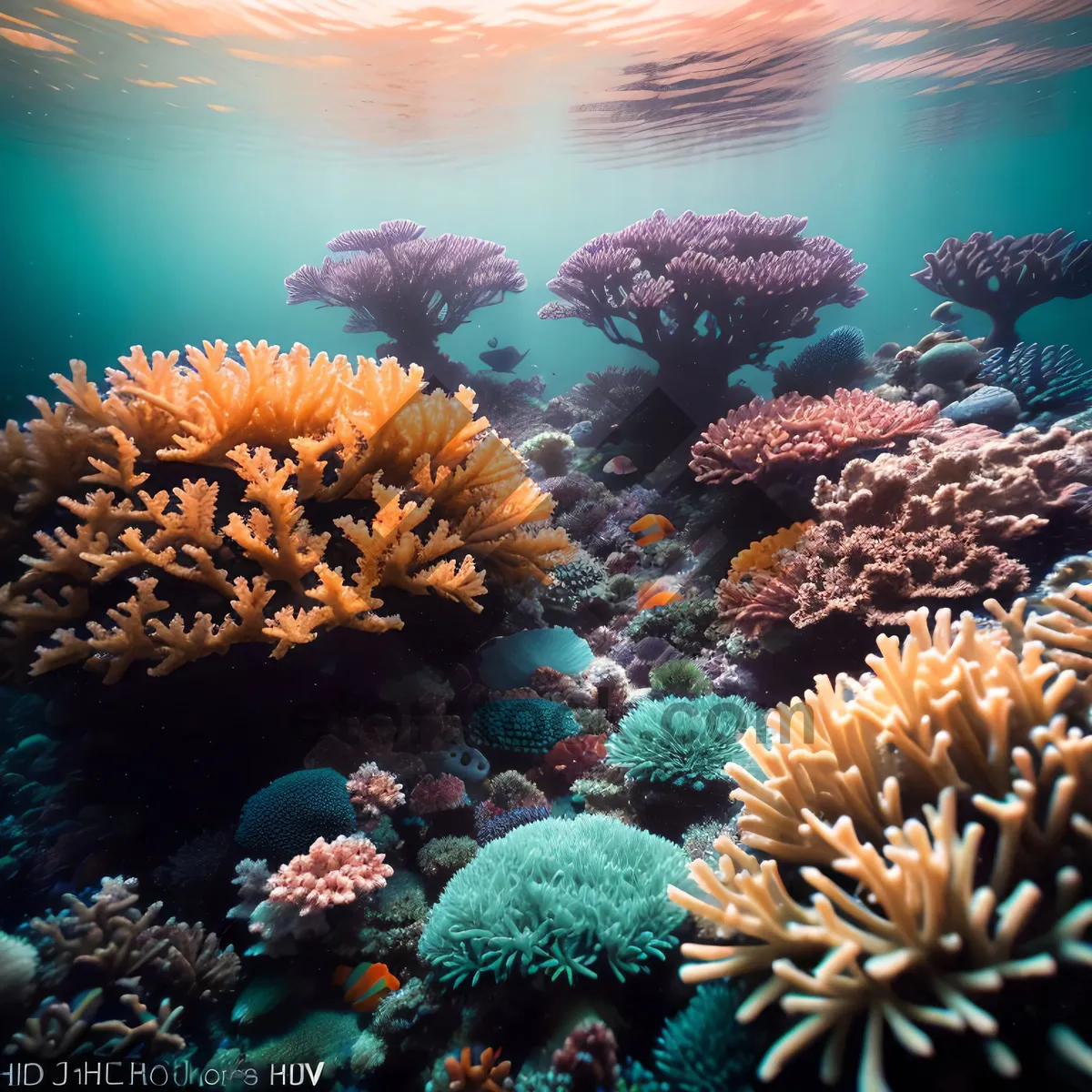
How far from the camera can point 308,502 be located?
349 cm

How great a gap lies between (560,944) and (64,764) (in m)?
3.13

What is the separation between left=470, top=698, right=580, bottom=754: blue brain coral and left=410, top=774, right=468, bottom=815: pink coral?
440mm

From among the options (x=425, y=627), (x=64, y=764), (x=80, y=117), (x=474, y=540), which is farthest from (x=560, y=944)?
(x=80, y=117)

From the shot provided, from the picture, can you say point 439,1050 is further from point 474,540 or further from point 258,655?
point 474,540

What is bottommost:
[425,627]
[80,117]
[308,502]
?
[425,627]

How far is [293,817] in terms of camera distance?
9.45 feet

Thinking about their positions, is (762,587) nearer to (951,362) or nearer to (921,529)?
(921,529)

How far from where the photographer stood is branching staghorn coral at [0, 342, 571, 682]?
2914 millimetres

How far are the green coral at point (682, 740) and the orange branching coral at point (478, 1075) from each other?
1.52 metres

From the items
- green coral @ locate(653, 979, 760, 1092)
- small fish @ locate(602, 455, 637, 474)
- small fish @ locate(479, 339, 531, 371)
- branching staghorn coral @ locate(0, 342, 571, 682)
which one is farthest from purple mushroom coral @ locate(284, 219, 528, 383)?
green coral @ locate(653, 979, 760, 1092)

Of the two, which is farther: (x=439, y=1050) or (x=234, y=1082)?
(x=234, y=1082)

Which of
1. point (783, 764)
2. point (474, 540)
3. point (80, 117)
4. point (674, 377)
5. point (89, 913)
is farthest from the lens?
point (80, 117)

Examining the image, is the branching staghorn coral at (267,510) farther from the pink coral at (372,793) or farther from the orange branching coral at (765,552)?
the orange branching coral at (765,552)

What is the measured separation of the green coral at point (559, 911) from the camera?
2016 mm
